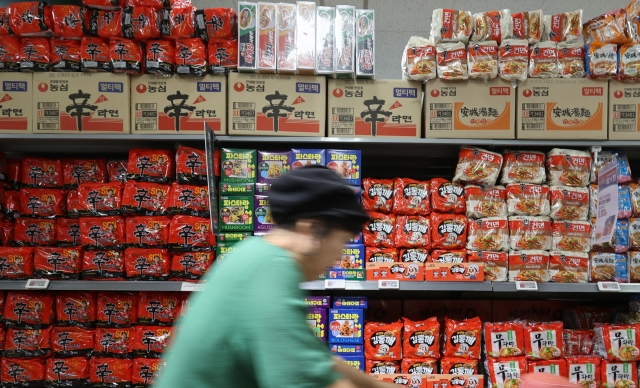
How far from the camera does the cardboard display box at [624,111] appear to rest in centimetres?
302

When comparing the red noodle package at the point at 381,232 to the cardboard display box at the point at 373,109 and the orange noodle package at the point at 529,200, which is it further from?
the orange noodle package at the point at 529,200

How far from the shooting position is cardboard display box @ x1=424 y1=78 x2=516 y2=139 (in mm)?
3027

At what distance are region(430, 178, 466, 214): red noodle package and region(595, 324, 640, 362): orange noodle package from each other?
1.10 metres

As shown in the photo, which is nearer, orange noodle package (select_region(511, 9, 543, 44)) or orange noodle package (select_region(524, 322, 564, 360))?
orange noodle package (select_region(524, 322, 564, 360))

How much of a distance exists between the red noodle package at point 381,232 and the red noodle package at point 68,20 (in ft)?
6.88

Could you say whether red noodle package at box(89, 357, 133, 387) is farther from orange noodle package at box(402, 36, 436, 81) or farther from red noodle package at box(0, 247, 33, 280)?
orange noodle package at box(402, 36, 436, 81)

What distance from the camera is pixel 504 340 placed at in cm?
294

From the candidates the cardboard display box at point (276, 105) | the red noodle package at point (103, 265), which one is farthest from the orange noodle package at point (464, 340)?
the red noodle package at point (103, 265)

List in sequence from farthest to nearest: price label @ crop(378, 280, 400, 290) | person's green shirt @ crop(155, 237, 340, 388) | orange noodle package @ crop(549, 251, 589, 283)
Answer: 1. orange noodle package @ crop(549, 251, 589, 283)
2. price label @ crop(378, 280, 400, 290)
3. person's green shirt @ crop(155, 237, 340, 388)

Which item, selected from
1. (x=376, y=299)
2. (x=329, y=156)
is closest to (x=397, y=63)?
(x=329, y=156)

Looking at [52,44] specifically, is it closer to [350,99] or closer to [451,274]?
[350,99]

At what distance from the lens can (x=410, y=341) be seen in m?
2.93

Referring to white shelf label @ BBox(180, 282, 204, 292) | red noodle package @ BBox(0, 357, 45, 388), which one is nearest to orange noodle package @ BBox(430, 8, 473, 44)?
white shelf label @ BBox(180, 282, 204, 292)

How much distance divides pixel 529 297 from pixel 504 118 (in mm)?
1367
